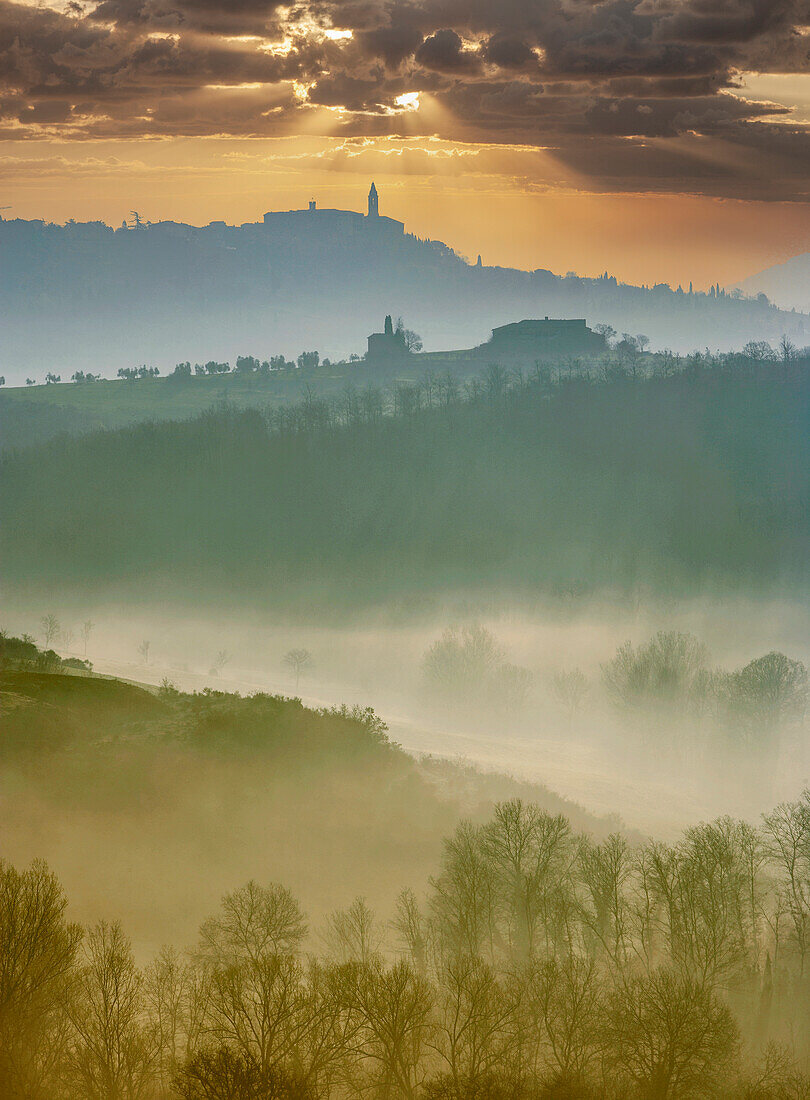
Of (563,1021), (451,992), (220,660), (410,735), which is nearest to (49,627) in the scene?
(220,660)

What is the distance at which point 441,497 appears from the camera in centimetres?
13150

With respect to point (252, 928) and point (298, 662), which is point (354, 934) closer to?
point (252, 928)

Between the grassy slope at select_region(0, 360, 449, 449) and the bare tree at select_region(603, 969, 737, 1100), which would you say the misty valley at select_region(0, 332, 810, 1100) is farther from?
the grassy slope at select_region(0, 360, 449, 449)

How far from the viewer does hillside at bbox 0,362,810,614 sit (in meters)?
117

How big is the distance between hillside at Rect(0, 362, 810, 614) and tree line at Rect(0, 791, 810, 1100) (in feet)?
250

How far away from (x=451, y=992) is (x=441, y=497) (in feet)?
343

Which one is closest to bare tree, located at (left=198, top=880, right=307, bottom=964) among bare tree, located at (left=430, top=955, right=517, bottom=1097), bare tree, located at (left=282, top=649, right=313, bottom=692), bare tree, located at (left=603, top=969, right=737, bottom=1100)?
bare tree, located at (left=430, top=955, right=517, bottom=1097)

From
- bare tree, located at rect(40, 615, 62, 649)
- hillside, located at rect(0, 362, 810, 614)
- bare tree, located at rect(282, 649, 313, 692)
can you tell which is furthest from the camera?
hillside, located at rect(0, 362, 810, 614)

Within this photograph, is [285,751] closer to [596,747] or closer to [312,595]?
[596,747]

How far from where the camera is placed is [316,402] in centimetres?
13538

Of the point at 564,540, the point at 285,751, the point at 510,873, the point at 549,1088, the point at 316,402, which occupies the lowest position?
the point at 549,1088

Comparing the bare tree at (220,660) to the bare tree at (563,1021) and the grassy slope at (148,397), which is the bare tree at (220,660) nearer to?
the grassy slope at (148,397)

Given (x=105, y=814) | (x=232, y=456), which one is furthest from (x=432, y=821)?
(x=232, y=456)

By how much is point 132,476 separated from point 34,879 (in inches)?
4167
